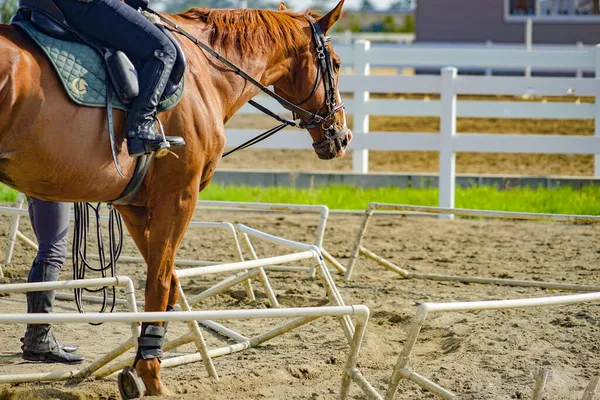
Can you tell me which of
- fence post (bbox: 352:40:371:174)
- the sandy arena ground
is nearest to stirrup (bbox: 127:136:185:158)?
the sandy arena ground

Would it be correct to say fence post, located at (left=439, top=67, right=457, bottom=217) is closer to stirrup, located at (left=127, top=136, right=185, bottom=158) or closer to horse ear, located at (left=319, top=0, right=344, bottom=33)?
horse ear, located at (left=319, top=0, right=344, bottom=33)

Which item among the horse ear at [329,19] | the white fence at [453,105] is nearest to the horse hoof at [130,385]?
the horse ear at [329,19]

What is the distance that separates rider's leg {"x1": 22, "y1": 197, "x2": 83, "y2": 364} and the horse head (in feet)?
4.84

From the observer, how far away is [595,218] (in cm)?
684

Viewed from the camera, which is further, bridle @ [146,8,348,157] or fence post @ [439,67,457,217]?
fence post @ [439,67,457,217]

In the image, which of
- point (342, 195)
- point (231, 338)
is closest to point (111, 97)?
point (231, 338)

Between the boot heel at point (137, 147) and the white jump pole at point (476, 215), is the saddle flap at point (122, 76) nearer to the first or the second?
the boot heel at point (137, 147)

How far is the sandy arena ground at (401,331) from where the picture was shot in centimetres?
493

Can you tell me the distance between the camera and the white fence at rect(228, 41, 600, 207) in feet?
36.3

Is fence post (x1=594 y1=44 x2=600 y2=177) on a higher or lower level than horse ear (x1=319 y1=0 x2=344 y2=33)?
lower

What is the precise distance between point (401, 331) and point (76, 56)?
2872 mm

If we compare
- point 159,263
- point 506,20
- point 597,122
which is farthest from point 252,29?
point 506,20

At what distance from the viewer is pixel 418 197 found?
11.1 meters

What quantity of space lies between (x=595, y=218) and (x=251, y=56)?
2.93 m
